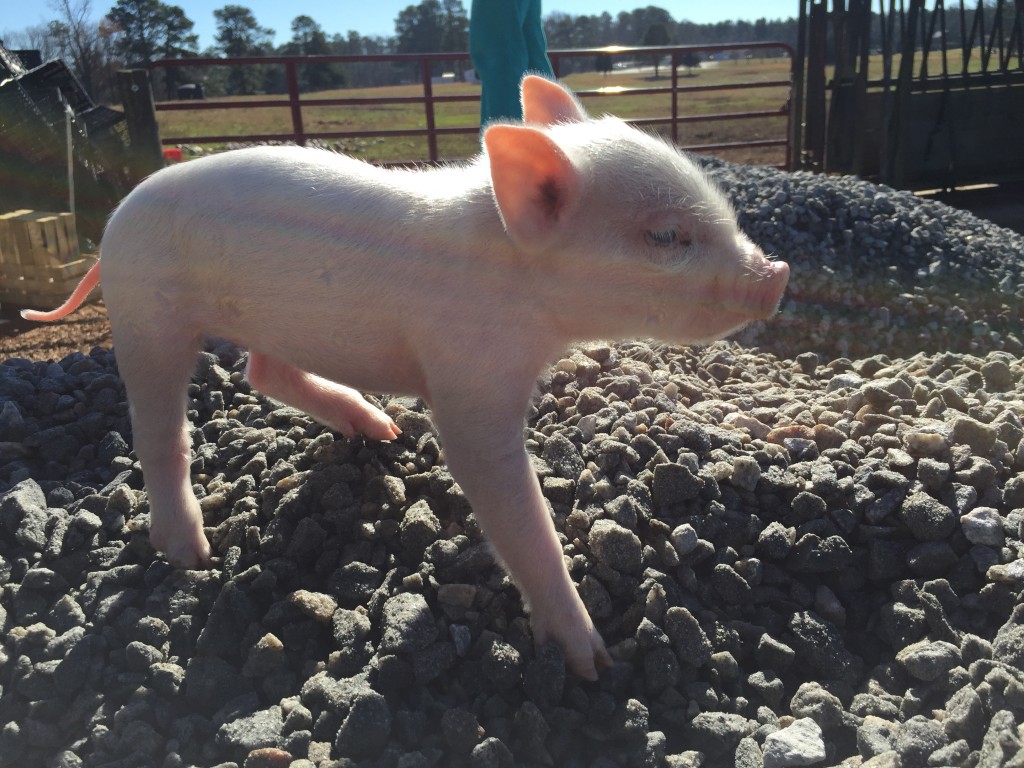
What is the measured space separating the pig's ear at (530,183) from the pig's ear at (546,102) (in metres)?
0.63

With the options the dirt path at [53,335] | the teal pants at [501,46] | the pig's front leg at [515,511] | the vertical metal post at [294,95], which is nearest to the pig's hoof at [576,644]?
the pig's front leg at [515,511]

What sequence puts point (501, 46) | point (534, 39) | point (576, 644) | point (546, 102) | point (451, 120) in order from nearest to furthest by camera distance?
point (576, 644) < point (546, 102) < point (501, 46) < point (534, 39) < point (451, 120)

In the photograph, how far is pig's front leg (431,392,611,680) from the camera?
2.52 m

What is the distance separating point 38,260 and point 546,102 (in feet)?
21.0

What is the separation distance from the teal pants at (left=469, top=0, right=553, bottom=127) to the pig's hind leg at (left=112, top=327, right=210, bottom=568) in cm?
232

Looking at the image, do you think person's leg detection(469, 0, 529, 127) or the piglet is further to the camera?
person's leg detection(469, 0, 529, 127)

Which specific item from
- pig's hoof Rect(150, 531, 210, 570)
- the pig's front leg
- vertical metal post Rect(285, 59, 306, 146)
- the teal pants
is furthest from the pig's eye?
vertical metal post Rect(285, 59, 306, 146)

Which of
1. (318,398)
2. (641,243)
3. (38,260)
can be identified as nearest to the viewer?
(641,243)

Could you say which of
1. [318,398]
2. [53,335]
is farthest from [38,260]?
[318,398]

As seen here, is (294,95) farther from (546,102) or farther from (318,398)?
(546,102)

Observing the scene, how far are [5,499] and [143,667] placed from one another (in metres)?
1.08

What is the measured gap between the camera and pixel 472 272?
8.20 ft

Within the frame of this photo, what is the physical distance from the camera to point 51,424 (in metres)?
4.02

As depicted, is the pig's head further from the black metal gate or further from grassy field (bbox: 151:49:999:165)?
the black metal gate
